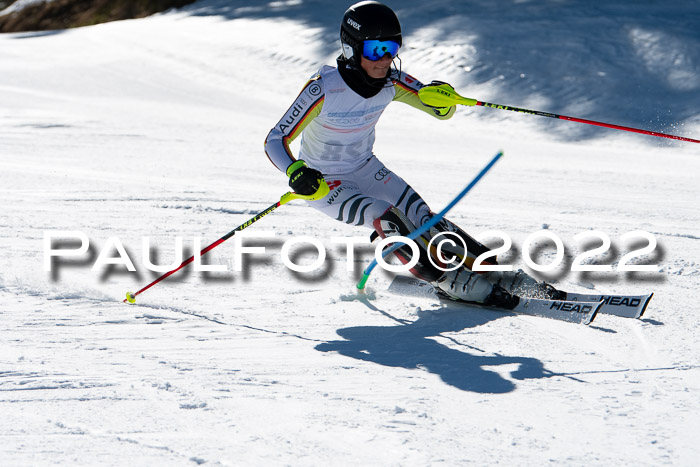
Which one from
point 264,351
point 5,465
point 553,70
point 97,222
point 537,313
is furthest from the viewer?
point 553,70

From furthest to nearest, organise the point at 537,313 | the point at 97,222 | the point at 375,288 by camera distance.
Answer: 1. the point at 97,222
2. the point at 375,288
3. the point at 537,313

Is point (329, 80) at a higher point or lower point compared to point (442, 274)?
higher

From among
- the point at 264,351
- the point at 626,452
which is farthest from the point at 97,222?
the point at 626,452

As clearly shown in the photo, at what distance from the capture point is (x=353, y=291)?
15.8 feet

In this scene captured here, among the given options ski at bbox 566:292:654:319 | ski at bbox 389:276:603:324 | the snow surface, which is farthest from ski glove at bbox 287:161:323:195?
ski at bbox 566:292:654:319

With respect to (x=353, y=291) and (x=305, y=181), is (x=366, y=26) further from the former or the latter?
(x=353, y=291)

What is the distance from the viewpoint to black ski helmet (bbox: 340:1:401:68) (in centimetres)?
438

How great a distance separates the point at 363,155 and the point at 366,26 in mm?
791

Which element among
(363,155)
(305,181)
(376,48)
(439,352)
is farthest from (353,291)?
(376,48)

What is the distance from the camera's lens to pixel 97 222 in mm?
6234

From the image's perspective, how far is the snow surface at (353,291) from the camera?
9.49ft

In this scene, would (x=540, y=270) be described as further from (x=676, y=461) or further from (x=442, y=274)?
(x=676, y=461)

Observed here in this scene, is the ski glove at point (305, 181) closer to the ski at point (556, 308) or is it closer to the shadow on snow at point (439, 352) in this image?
the shadow on snow at point (439, 352)

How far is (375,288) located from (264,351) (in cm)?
127
